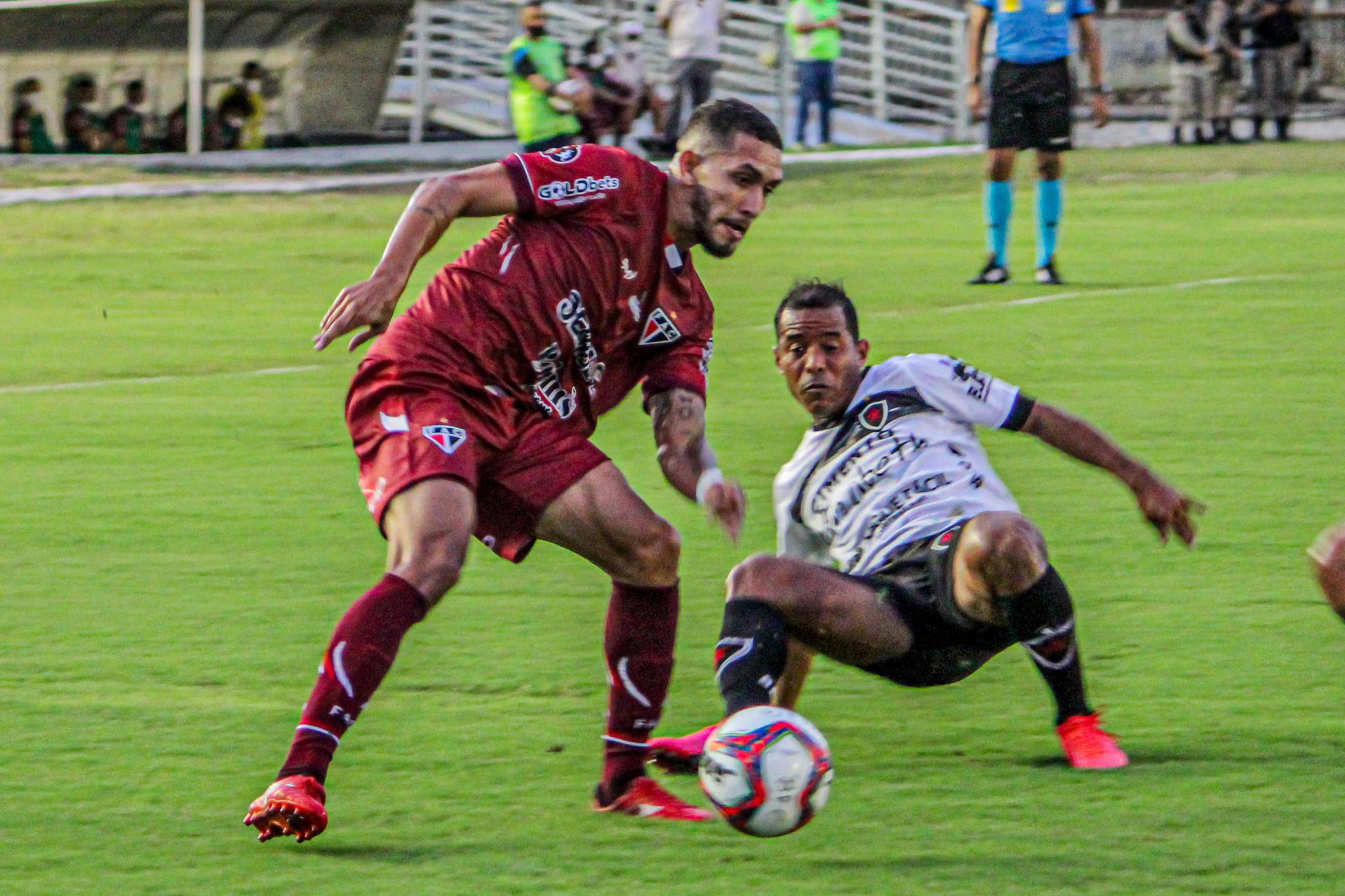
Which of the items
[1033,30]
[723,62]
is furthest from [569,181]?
[723,62]

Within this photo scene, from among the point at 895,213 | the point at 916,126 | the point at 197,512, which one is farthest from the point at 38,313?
the point at 916,126

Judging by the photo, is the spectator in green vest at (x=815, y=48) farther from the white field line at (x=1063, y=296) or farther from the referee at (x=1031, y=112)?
the white field line at (x=1063, y=296)

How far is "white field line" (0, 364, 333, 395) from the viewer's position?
962 centimetres

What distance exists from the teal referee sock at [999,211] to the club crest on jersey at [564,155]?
26.4 feet

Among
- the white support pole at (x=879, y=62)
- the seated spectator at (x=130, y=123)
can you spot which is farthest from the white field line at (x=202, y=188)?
the white support pole at (x=879, y=62)

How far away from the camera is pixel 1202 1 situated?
2712 cm

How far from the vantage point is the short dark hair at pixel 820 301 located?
475 cm

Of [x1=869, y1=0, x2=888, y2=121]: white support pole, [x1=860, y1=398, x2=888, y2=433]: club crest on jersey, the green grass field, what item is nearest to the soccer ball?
the green grass field

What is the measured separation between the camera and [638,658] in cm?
429

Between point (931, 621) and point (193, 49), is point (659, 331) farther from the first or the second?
point (193, 49)

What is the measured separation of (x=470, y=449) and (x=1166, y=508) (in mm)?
1531

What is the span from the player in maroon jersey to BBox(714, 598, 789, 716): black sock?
138 mm

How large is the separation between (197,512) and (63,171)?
15.0 metres

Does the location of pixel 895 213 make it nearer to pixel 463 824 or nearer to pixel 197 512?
pixel 197 512
